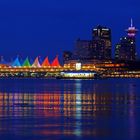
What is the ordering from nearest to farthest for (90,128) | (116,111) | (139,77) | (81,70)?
(90,128) < (116,111) < (81,70) < (139,77)

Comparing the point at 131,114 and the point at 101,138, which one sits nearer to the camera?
the point at 101,138

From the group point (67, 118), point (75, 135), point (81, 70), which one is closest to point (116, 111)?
point (67, 118)

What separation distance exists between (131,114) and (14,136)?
35.6 ft

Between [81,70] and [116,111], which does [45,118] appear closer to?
[116,111]

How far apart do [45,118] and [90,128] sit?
4.58 metres

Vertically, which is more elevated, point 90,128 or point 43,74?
point 43,74

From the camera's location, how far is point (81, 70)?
573 ft

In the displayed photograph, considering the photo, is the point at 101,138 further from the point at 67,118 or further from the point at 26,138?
the point at 67,118

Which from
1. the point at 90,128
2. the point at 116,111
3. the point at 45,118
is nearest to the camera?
the point at 90,128

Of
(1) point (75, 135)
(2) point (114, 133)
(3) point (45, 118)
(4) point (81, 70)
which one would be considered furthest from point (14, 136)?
(4) point (81, 70)

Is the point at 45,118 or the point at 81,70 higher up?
the point at 81,70

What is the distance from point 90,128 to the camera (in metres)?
25.9

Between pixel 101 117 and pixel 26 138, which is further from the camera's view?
pixel 101 117

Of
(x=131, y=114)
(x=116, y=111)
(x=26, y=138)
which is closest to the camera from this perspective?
(x=26, y=138)
